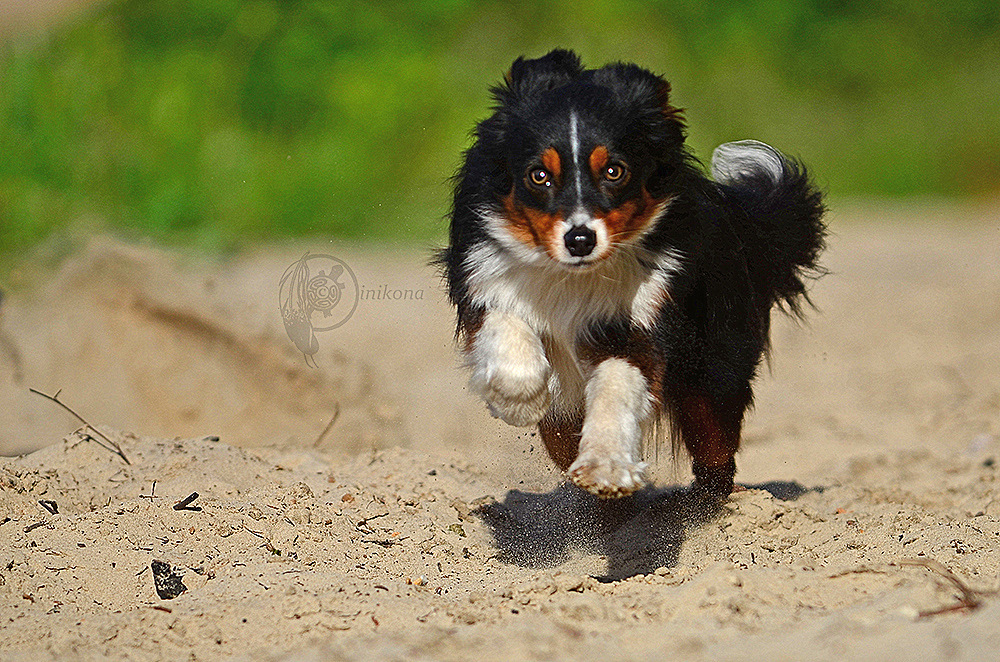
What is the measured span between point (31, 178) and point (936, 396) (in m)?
7.52

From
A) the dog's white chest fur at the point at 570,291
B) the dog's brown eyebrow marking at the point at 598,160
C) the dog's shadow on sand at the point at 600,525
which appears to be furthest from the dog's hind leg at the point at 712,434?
the dog's brown eyebrow marking at the point at 598,160

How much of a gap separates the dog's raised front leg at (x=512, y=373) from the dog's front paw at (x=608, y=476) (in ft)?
1.25

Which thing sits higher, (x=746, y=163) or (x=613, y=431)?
(x=746, y=163)

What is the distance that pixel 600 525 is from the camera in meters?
4.94

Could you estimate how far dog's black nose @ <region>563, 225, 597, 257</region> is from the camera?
3.87 meters

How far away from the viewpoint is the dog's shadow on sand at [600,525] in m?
4.57

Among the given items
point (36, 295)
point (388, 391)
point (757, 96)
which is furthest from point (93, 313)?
point (757, 96)

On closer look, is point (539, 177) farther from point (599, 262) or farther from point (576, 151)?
point (599, 262)

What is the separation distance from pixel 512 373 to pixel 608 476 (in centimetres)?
56

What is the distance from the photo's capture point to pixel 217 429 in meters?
7.24

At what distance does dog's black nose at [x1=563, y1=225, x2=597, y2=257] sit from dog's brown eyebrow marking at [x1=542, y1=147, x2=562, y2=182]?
26 centimetres

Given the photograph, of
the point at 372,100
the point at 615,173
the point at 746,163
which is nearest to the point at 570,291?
the point at 615,173

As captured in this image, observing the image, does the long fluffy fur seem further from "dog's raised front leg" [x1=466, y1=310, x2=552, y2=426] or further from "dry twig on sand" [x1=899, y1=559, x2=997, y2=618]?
"dry twig on sand" [x1=899, y1=559, x2=997, y2=618]

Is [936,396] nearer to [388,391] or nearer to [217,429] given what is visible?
[388,391]
